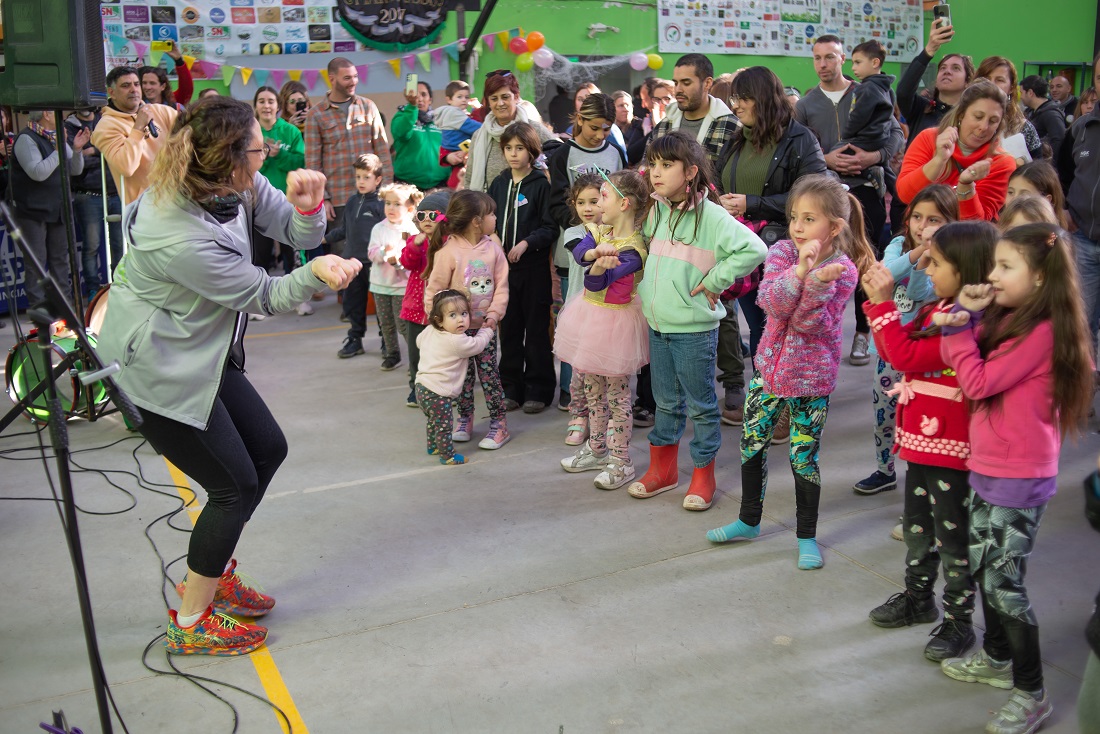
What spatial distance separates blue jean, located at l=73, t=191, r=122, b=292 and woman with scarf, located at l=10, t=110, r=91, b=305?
42 cm

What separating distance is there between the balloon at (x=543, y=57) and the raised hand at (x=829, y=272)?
33.8ft

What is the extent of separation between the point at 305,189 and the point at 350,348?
13.1 feet

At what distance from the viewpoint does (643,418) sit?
5426 mm

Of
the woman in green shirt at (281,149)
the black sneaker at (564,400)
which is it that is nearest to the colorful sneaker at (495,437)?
the black sneaker at (564,400)

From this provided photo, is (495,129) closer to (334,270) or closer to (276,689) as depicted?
(334,270)

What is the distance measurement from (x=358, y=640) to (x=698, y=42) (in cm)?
1274

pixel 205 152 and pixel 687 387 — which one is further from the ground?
pixel 205 152

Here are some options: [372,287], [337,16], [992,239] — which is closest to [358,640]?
[992,239]

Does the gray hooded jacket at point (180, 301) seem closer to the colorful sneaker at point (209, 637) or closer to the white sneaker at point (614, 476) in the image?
the colorful sneaker at point (209, 637)

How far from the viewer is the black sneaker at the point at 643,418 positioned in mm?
5391

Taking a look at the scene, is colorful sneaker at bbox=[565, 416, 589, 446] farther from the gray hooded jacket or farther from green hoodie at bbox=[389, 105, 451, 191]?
green hoodie at bbox=[389, 105, 451, 191]

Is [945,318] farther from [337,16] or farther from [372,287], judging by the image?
[337,16]

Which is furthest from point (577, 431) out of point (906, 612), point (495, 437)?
point (906, 612)

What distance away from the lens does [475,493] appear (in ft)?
14.8
